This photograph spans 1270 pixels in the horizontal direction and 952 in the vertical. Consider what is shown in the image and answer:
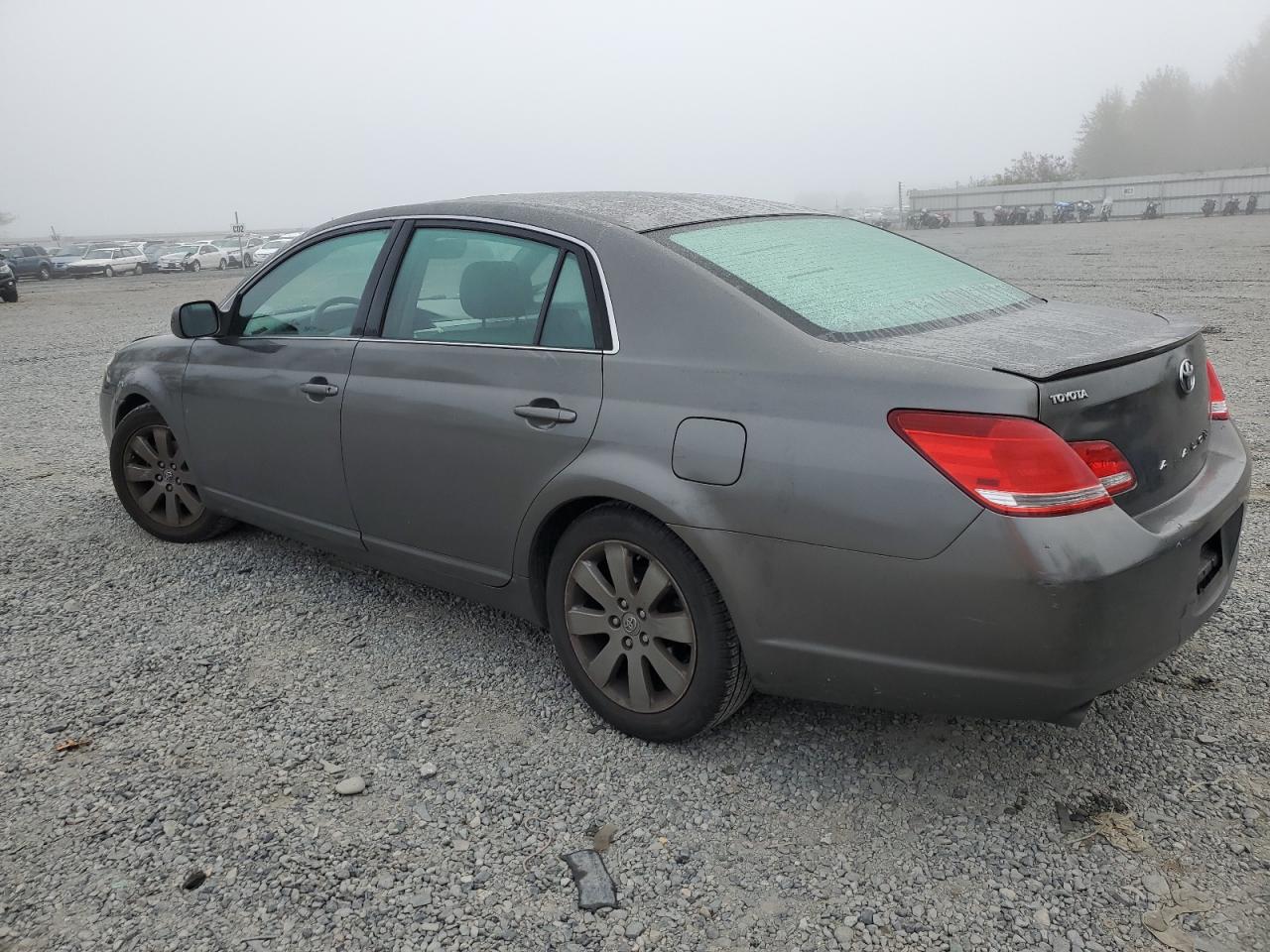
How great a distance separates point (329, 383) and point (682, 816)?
2040mm

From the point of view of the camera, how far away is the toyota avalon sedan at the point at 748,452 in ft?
7.55

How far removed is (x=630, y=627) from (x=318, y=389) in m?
1.61

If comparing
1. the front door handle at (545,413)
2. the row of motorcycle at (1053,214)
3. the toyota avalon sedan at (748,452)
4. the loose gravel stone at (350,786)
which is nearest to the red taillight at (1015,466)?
the toyota avalon sedan at (748,452)

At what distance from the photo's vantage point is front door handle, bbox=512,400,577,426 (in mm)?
2961

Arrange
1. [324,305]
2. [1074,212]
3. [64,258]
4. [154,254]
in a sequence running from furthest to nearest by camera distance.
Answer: [1074,212], [154,254], [64,258], [324,305]

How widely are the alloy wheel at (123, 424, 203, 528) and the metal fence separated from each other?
53723 millimetres

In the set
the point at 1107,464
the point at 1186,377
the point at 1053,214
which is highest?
the point at 1053,214

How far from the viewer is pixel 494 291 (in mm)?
3342

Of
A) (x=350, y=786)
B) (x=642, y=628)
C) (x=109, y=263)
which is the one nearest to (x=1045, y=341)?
(x=642, y=628)

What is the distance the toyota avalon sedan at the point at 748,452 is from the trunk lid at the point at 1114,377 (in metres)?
0.01

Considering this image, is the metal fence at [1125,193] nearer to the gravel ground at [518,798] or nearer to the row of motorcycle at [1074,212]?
the row of motorcycle at [1074,212]

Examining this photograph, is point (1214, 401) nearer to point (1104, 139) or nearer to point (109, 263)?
point (109, 263)

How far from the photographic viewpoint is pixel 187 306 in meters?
4.29

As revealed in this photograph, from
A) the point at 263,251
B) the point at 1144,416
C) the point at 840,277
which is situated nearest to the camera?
the point at 1144,416
